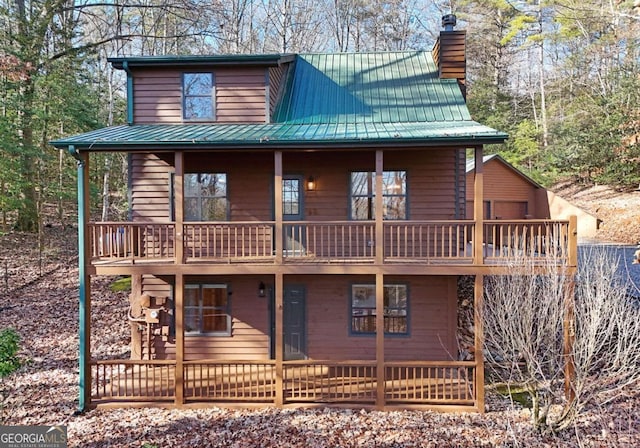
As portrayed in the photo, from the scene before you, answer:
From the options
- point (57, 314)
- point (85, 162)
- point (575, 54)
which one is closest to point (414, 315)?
point (85, 162)

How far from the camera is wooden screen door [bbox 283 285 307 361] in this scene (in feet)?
33.9

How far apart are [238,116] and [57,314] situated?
9069 mm

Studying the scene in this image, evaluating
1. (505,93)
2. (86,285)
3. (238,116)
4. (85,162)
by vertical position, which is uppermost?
(505,93)

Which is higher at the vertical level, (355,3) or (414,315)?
(355,3)

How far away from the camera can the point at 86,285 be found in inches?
331

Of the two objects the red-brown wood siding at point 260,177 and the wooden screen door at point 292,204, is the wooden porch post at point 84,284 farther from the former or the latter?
the wooden screen door at point 292,204

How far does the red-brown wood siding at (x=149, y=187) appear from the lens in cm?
1012

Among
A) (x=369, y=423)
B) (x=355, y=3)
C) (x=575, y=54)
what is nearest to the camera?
(x=369, y=423)

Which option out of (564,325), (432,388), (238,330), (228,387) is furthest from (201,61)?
(564,325)

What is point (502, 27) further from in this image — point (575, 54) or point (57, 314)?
point (57, 314)

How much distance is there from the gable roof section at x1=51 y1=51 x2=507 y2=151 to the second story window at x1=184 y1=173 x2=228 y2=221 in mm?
1326

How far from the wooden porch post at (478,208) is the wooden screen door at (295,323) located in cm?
458

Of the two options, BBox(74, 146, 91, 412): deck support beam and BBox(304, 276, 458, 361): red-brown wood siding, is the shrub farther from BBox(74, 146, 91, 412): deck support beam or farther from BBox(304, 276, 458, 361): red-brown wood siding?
BBox(304, 276, 458, 361): red-brown wood siding

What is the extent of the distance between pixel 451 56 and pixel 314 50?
52.7 ft
